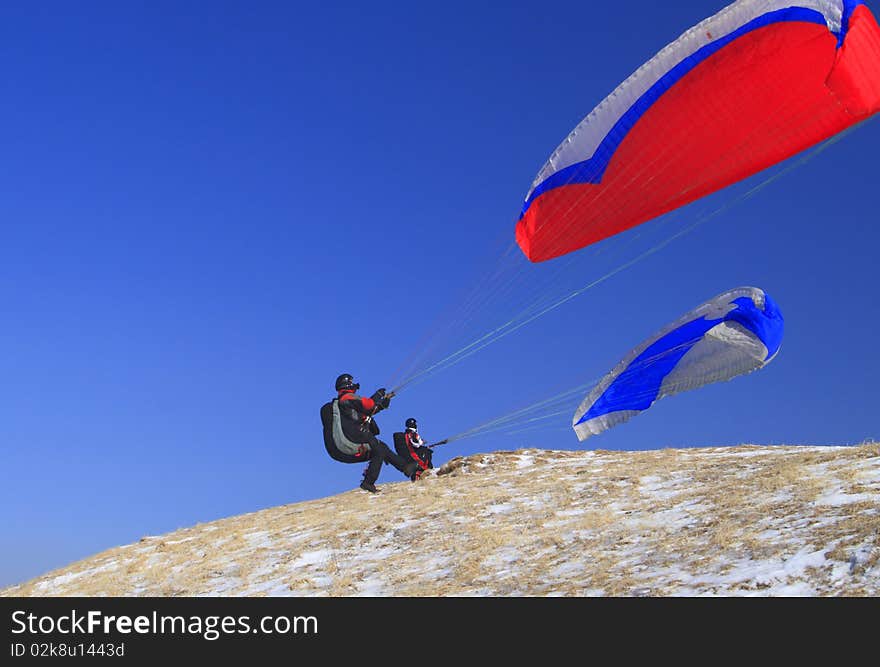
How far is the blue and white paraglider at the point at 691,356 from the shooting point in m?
15.6

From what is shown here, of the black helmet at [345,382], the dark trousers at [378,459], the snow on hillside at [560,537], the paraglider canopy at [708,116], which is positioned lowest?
the snow on hillside at [560,537]

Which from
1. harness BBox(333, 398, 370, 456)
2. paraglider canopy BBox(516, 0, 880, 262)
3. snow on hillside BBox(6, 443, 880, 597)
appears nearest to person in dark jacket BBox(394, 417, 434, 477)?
snow on hillside BBox(6, 443, 880, 597)

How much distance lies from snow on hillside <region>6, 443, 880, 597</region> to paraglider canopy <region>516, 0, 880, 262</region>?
450 centimetres

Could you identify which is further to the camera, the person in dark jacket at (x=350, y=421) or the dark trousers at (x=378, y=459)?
the dark trousers at (x=378, y=459)

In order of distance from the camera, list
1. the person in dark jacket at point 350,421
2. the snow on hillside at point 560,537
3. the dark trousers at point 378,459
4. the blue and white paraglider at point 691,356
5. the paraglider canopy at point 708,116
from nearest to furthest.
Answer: the snow on hillside at point 560,537, the paraglider canopy at point 708,116, the blue and white paraglider at point 691,356, the person in dark jacket at point 350,421, the dark trousers at point 378,459

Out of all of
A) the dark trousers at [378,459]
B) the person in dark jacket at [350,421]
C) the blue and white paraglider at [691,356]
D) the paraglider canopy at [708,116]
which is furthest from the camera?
the dark trousers at [378,459]

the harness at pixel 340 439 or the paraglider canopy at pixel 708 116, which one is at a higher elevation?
the paraglider canopy at pixel 708 116

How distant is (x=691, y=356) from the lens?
1648cm

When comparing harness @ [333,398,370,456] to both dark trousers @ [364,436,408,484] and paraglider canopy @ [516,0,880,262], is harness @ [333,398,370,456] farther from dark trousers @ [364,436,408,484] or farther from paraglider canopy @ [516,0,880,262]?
paraglider canopy @ [516,0,880,262]

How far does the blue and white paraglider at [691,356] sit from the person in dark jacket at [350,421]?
3.87 meters

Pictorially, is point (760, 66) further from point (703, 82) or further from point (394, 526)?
point (394, 526)

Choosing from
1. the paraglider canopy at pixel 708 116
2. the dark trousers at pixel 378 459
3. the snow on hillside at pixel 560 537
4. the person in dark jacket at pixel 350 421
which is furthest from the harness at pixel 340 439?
the paraglider canopy at pixel 708 116

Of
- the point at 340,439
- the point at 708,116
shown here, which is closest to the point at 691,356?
the point at 708,116

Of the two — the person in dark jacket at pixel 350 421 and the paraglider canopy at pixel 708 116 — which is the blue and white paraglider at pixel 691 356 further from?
the person in dark jacket at pixel 350 421
